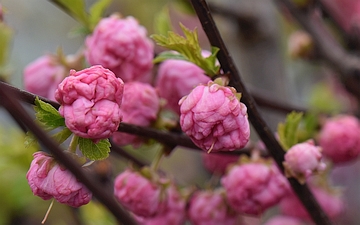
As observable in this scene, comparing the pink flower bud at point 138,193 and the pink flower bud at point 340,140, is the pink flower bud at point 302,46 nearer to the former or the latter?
the pink flower bud at point 340,140

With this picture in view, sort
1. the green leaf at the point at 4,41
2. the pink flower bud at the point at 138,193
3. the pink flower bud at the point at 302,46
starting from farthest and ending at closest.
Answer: the pink flower bud at the point at 302,46 < the green leaf at the point at 4,41 < the pink flower bud at the point at 138,193

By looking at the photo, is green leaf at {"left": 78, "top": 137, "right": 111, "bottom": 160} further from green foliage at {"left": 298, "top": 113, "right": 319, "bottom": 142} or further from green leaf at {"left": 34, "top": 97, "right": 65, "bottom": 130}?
green foliage at {"left": 298, "top": 113, "right": 319, "bottom": 142}

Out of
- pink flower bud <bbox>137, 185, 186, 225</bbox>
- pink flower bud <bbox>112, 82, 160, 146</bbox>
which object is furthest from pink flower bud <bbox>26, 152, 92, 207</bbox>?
pink flower bud <bbox>137, 185, 186, 225</bbox>

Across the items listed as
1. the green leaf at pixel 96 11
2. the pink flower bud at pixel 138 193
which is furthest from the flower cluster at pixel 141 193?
the green leaf at pixel 96 11

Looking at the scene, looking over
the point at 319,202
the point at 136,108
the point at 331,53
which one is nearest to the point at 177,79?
the point at 136,108

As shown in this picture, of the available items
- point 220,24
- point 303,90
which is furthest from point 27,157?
point 303,90

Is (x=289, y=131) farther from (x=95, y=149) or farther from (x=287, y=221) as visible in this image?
(x=287, y=221)
